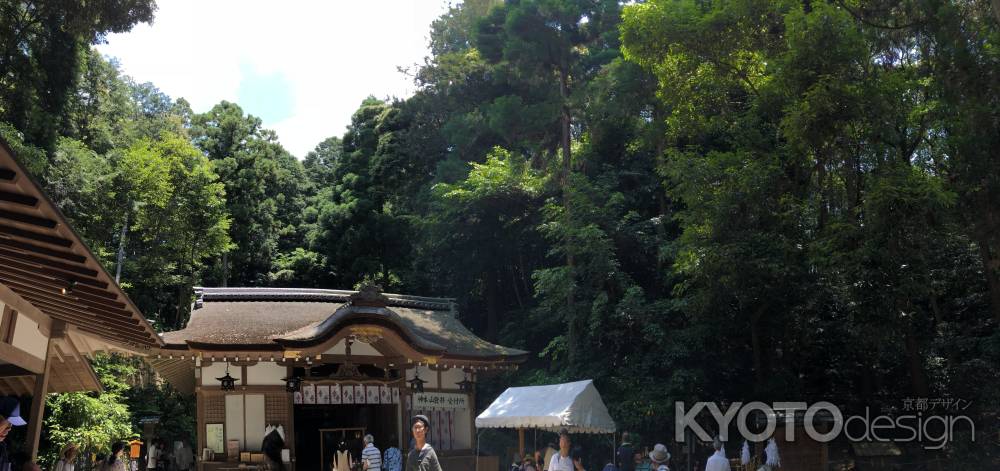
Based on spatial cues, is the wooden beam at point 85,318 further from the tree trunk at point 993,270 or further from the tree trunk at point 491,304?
the tree trunk at point 491,304

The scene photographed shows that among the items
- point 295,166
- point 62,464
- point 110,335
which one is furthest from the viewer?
point 295,166

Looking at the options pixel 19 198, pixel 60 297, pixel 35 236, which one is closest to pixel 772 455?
pixel 60 297

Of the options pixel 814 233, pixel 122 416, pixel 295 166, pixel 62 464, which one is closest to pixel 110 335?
pixel 62 464

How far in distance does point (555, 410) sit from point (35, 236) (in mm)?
9111

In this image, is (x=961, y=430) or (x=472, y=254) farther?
(x=472, y=254)

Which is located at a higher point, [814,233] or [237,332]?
[814,233]

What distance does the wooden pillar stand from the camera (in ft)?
20.7

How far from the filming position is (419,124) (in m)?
27.2

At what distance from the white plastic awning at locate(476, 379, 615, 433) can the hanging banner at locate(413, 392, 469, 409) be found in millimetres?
2219

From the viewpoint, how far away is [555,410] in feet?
41.5

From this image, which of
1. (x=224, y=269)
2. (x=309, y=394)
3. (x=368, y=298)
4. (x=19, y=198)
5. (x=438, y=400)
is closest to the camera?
(x=19, y=198)

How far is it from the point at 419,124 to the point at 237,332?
13.6m

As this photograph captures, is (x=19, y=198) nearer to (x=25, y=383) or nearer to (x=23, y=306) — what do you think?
(x=23, y=306)

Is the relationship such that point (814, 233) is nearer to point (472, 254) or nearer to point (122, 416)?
point (472, 254)
